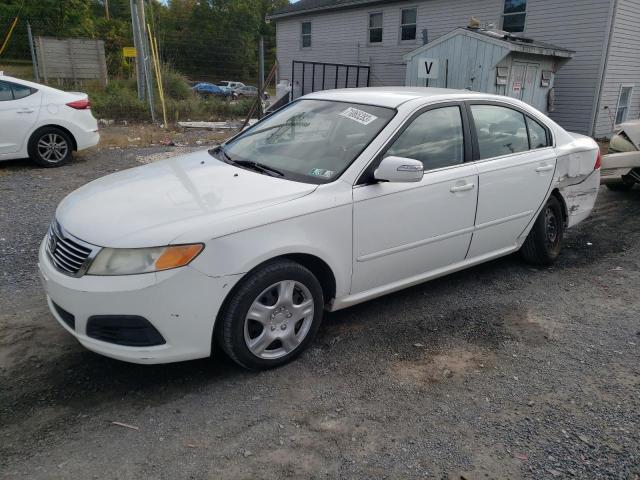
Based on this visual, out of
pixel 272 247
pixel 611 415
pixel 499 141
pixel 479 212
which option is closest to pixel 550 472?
pixel 611 415

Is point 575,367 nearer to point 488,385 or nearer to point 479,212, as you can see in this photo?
point 488,385

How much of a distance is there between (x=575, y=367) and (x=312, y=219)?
6.19 feet

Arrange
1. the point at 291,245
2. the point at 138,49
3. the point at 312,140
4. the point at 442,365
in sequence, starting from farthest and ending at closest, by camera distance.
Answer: the point at 138,49 → the point at 312,140 → the point at 442,365 → the point at 291,245

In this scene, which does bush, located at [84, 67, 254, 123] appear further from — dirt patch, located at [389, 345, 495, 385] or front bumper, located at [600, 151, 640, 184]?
dirt patch, located at [389, 345, 495, 385]

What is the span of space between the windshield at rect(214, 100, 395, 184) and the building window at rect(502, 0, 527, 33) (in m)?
12.7

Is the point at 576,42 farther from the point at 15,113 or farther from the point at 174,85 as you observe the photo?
the point at 15,113

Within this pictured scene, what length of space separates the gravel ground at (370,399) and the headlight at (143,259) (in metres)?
0.75

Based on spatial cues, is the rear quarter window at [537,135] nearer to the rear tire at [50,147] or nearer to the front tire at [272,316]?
the front tire at [272,316]

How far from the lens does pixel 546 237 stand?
473cm

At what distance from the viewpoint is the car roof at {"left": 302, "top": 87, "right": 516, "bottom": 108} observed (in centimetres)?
377

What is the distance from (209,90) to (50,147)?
38.6ft

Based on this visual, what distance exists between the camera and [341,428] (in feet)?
8.76

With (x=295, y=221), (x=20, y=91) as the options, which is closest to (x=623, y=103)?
(x=20, y=91)

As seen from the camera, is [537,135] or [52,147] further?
[52,147]
